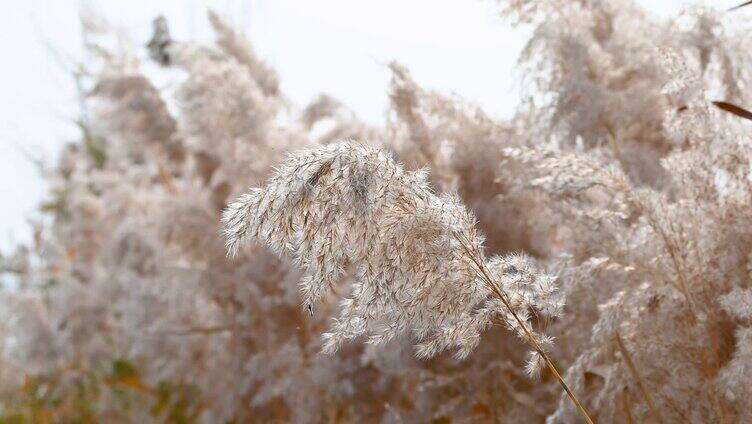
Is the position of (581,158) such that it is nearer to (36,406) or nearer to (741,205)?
(741,205)

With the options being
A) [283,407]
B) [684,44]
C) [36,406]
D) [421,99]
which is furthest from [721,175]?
[36,406]

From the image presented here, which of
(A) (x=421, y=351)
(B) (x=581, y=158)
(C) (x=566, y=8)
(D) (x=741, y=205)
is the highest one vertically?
(C) (x=566, y=8)

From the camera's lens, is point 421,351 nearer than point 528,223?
Yes

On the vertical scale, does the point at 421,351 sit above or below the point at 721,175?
below

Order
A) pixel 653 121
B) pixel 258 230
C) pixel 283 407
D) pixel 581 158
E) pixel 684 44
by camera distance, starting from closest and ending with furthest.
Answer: pixel 258 230 < pixel 581 158 < pixel 684 44 < pixel 653 121 < pixel 283 407

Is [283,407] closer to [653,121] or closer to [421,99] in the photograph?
[421,99]

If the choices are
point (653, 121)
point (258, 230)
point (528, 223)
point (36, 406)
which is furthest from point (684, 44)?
point (36, 406)

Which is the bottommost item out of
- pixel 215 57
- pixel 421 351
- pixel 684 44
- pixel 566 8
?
pixel 421 351

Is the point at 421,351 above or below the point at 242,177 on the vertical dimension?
below

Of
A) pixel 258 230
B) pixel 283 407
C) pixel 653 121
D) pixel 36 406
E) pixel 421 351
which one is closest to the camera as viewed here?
pixel 258 230
